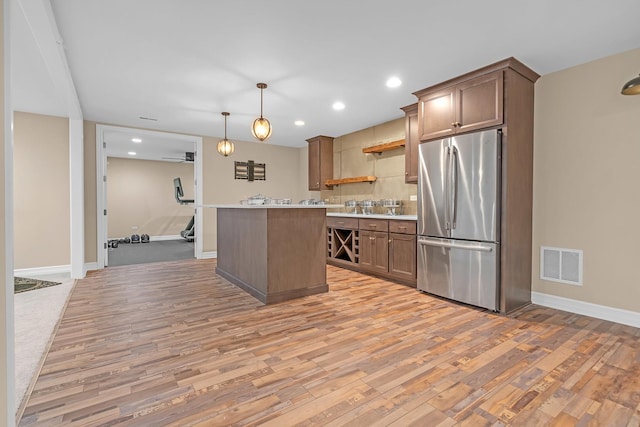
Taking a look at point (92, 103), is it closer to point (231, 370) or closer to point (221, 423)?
point (231, 370)

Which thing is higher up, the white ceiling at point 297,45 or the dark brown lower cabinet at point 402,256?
the white ceiling at point 297,45

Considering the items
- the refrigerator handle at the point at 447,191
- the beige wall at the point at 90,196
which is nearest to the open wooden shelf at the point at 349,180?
the refrigerator handle at the point at 447,191

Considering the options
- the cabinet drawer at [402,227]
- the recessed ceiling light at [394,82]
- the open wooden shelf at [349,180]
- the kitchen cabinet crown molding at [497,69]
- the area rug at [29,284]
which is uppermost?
the recessed ceiling light at [394,82]

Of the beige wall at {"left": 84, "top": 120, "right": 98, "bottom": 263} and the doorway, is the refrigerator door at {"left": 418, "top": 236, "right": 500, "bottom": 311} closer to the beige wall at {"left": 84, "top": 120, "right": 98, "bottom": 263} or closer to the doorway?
the doorway

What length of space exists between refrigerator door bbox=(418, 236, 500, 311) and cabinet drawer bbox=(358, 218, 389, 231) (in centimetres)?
72

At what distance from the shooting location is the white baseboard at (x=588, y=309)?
9.34ft

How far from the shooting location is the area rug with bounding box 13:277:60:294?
4.01m

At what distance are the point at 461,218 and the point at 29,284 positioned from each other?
5.67m

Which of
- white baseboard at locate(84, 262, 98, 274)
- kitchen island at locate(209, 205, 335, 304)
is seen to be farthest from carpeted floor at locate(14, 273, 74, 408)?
kitchen island at locate(209, 205, 335, 304)

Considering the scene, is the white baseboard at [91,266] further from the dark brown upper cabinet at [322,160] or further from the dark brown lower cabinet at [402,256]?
the dark brown lower cabinet at [402,256]

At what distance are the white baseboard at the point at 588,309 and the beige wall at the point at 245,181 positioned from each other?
529 centimetres

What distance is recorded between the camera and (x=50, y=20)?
2326 millimetres

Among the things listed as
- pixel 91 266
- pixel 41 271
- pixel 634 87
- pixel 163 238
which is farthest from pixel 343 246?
pixel 163 238

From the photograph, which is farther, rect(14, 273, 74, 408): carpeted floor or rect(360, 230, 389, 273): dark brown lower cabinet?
rect(360, 230, 389, 273): dark brown lower cabinet
